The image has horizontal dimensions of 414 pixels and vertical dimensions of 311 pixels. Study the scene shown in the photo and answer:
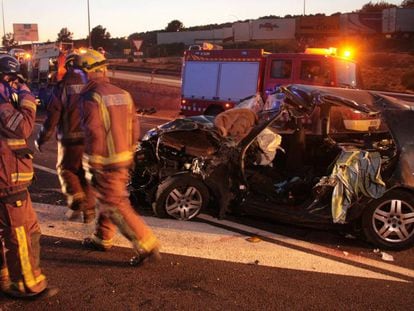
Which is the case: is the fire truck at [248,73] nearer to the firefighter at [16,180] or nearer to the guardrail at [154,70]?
the firefighter at [16,180]

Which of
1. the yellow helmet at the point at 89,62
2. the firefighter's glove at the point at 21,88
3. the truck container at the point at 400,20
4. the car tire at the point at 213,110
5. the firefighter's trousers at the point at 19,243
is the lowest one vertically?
the car tire at the point at 213,110

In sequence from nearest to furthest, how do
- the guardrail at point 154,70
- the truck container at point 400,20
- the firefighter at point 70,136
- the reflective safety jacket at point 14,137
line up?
the reflective safety jacket at point 14,137
the firefighter at point 70,136
the guardrail at point 154,70
the truck container at point 400,20

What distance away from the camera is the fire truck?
12.5 m

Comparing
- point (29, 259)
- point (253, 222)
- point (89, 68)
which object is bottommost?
point (253, 222)

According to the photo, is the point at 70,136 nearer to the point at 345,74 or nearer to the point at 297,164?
the point at 297,164

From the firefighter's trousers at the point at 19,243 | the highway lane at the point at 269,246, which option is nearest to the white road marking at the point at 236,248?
the highway lane at the point at 269,246

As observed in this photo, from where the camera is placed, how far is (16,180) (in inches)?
146

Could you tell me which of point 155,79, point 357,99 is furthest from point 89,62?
point 155,79

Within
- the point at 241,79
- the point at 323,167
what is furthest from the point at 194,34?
the point at 323,167

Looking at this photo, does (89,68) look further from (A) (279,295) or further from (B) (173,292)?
(A) (279,295)

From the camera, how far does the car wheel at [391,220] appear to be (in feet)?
16.5

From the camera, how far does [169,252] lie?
15.9 feet

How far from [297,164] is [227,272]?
237cm

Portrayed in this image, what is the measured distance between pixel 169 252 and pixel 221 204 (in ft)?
3.41
